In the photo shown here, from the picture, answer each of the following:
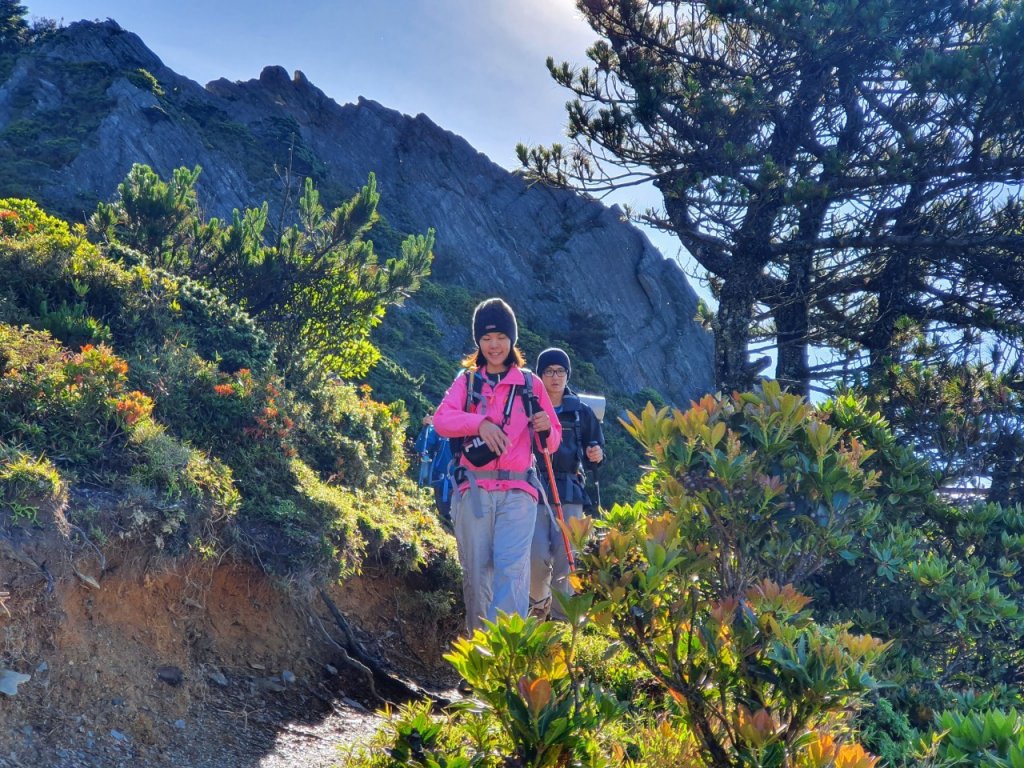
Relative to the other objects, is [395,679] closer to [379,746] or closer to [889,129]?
[379,746]

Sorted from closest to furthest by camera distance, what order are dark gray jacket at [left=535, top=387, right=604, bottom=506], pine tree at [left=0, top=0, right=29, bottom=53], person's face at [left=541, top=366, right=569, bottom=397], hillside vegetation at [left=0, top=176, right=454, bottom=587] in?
hillside vegetation at [left=0, top=176, right=454, bottom=587] < dark gray jacket at [left=535, top=387, right=604, bottom=506] < person's face at [left=541, top=366, right=569, bottom=397] < pine tree at [left=0, top=0, right=29, bottom=53]

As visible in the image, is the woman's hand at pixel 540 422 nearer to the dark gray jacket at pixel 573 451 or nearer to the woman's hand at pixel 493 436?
the woman's hand at pixel 493 436

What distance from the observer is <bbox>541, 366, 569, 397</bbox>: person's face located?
5938 millimetres

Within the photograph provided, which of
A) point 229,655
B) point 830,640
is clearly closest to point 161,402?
point 229,655

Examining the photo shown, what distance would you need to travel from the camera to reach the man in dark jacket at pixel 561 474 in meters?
5.50

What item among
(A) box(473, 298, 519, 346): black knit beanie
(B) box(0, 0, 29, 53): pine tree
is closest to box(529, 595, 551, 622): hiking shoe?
(A) box(473, 298, 519, 346): black knit beanie

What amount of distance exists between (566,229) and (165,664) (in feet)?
130

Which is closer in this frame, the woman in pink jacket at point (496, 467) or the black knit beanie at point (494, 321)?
the woman in pink jacket at point (496, 467)

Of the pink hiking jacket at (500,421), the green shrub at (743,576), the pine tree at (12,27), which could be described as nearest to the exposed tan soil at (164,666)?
the pink hiking jacket at (500,421)

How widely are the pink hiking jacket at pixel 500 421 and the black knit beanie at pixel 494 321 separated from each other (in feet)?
0.72

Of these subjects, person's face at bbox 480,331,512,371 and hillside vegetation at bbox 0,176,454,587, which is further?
person's face at bbox 480,331,512,371

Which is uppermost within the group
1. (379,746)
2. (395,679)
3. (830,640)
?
(830,640)

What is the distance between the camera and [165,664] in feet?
13.6

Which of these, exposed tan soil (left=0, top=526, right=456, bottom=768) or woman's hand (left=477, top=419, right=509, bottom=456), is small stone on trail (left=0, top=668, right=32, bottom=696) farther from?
woman's hand (left=477, top=419, right=509, bottom=456)
